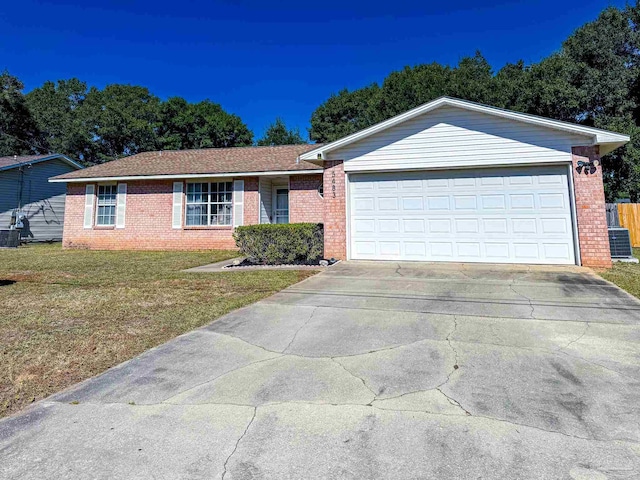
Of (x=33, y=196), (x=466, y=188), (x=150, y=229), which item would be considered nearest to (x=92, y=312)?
(x=466, y=188)

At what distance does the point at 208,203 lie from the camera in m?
14.7

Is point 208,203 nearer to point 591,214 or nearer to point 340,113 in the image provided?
point 591,214

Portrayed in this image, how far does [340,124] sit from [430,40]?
10996 mm

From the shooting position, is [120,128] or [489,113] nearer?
[489,113]

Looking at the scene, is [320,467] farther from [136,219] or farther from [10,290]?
[136,219]

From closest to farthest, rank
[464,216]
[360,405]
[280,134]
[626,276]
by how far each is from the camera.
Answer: [360,405]
[626,276]
[464,216]
[280,134]

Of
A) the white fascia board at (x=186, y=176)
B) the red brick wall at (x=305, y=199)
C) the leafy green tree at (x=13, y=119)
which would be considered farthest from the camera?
the leafy green tree at (x=13, y=119)

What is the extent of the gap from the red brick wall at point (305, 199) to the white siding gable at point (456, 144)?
3.70 m

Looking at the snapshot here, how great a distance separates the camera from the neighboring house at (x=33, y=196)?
64.5 ft

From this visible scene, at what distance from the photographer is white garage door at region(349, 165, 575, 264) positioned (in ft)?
28.3

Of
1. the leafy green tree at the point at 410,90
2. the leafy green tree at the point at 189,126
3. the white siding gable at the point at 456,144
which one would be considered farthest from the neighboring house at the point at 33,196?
the leafy green tree at the point at 410,90

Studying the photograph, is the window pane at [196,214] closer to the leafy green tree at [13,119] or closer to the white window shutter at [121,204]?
the white window shutter at [121,204]

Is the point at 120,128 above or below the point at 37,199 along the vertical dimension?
above

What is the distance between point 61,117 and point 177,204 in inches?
1373
